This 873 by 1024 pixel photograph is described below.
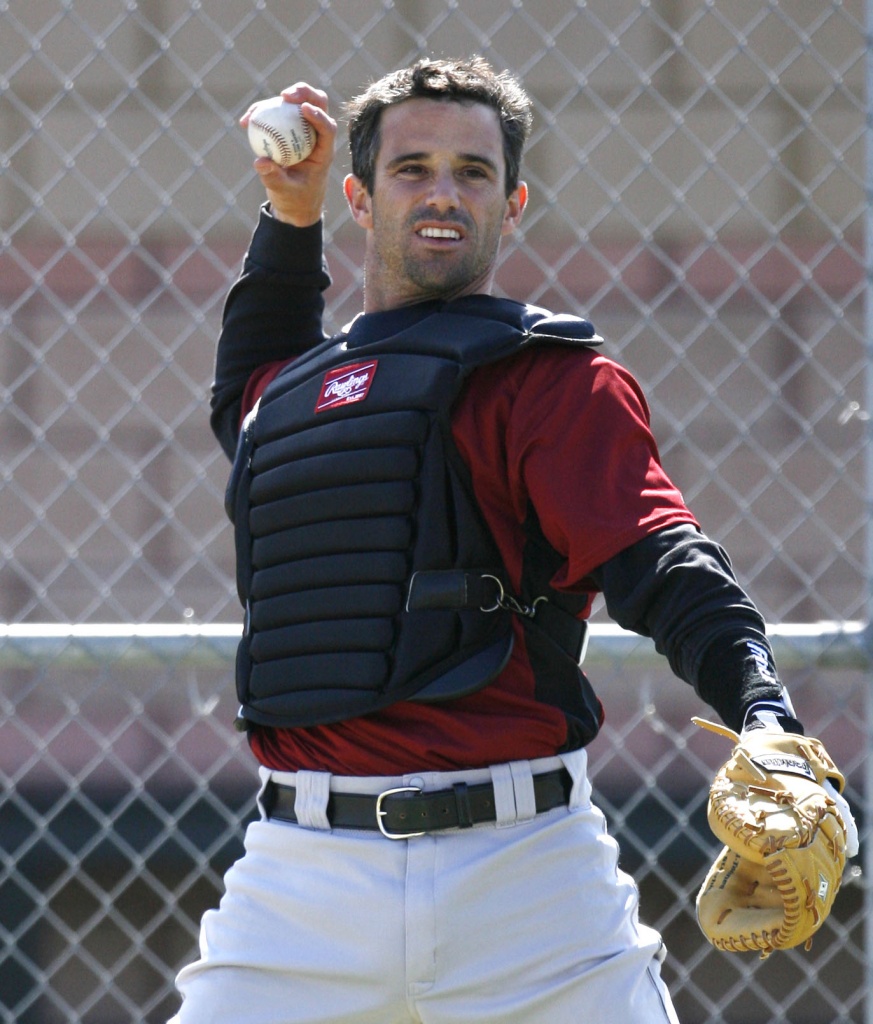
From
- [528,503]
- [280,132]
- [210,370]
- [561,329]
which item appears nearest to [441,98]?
[280,132]

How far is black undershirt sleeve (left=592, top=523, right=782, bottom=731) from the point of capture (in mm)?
1763

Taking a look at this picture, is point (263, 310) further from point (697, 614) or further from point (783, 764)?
point (783, 764)

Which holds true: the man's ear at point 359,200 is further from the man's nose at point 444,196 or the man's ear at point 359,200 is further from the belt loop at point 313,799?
the belt loop at point 313,799

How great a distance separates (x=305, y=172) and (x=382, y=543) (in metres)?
0.87

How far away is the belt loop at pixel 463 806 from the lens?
203cm

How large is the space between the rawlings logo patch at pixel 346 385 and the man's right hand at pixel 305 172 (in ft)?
1.58

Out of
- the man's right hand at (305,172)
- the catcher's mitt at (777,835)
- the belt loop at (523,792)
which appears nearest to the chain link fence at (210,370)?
the man's right hand at (305,172)

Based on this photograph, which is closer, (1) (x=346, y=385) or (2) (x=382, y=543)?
(2) (x=382, y=543)

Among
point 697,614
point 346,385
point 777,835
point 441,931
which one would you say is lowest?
point 441,931

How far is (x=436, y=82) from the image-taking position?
7.81 feet

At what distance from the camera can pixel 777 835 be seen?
5.30ft

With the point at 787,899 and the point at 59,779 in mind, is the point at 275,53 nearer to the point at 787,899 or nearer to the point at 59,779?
the point at 59,779

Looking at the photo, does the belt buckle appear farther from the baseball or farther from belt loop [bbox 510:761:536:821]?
the baseball

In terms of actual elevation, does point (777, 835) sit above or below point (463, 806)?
above
